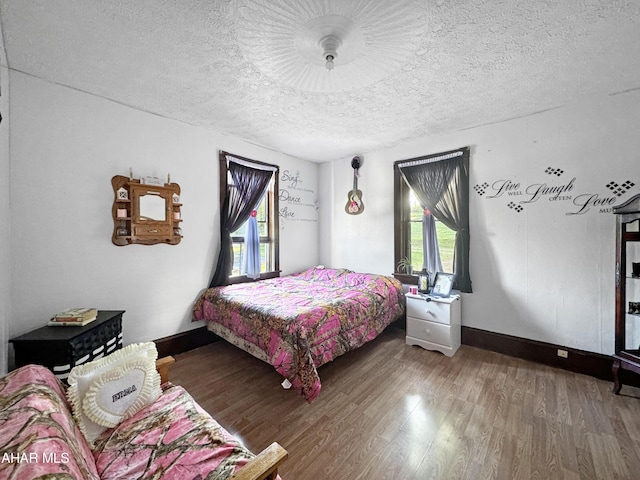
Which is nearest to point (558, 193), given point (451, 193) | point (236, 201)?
point (451, 193)

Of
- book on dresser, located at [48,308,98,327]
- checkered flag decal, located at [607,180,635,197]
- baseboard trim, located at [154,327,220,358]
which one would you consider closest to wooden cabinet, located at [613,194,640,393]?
checkered flag decal, located at [607,180,635,197]

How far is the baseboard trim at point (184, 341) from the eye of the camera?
2.76 m

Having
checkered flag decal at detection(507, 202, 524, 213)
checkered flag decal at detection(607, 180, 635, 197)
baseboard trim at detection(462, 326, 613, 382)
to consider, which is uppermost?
checkered flag decal at detection(607, 180, 635, 197)

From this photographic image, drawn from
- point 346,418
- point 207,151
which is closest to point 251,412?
point 346,418

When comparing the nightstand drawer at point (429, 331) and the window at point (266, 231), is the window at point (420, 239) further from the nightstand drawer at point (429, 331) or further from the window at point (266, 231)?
the window at point (266, 231)

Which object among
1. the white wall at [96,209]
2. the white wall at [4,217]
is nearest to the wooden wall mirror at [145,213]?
the white wall at [96,209]

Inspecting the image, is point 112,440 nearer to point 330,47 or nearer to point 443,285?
point 330,47

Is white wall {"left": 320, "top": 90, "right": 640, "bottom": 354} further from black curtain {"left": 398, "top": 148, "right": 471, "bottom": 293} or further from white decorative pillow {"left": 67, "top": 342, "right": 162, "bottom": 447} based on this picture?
white decorative pillow {"left": 67, "top": 342, "right": 162, "bottom": 447}

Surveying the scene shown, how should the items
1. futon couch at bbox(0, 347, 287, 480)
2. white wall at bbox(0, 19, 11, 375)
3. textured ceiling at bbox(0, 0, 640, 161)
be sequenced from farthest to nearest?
white wall at bbox(0, 19, 11, 375) < textured ceiling at bbox(0, 0, 640, 161) < futon couch at bbox(0, 347, 287, 480)

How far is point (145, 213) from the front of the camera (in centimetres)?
264

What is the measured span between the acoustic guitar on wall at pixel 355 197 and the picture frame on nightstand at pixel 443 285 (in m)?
1.49

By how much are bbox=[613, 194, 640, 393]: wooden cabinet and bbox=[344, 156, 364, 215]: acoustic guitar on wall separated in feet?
8.59

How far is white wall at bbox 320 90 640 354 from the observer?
2.35m

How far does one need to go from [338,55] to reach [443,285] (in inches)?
100.0
